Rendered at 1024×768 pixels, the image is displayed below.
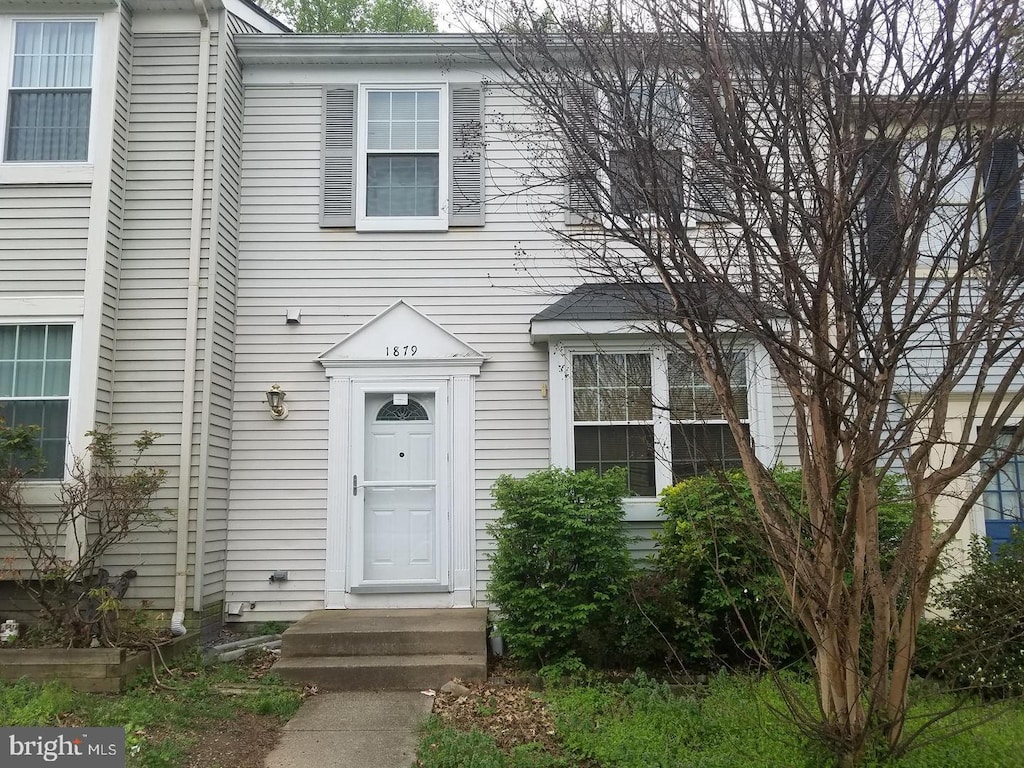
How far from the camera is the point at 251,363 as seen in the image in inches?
293

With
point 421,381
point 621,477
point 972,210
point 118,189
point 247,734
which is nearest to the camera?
point 972,210

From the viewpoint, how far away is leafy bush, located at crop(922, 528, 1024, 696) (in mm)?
4930

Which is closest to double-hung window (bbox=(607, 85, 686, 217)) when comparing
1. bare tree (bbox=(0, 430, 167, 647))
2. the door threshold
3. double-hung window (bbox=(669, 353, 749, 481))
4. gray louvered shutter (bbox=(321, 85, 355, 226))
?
double-hung window (bbox=(669, 353, 749, 481))

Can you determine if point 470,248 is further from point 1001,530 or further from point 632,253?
point 1001,530

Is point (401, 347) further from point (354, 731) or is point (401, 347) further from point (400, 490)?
point (354, 731)

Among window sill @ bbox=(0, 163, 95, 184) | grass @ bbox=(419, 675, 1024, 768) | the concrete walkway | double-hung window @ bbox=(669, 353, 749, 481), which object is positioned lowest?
the concrete walkway

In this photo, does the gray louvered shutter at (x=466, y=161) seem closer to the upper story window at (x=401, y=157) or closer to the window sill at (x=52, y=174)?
the upper story window at (x=401, y=157)

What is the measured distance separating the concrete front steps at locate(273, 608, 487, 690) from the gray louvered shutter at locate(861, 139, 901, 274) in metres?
4.08

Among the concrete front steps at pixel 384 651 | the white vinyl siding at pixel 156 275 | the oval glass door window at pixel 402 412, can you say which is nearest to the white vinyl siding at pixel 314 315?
the oval glass door window at pixel 402 412

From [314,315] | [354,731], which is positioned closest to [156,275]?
[314,315]

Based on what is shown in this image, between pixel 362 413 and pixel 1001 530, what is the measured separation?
6.47 meters

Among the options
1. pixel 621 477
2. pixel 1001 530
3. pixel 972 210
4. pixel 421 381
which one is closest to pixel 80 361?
pixel 421 381

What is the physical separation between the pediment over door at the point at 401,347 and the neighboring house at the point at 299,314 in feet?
0.07

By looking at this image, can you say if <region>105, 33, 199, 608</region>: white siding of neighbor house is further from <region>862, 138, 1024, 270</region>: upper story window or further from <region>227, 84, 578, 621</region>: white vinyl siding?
<region>862, 138, 1024, 270</region>: upper story window
